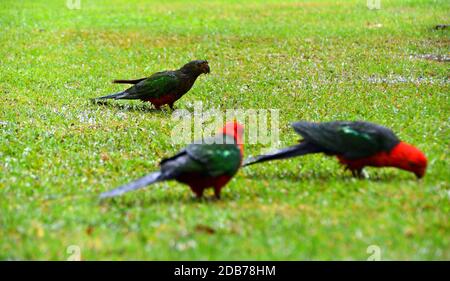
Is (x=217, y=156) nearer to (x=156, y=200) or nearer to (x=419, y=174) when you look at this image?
(x=156, y=200)

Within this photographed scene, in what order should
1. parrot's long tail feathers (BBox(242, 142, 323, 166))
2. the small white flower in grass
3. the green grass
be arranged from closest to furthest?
1. the green grass
2. parrot's long tail feathers (BBox(242, 142, 323, 166))
3. the small white flower in grass

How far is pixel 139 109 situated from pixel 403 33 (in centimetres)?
1437

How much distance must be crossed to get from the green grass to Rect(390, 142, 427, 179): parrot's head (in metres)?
0.23

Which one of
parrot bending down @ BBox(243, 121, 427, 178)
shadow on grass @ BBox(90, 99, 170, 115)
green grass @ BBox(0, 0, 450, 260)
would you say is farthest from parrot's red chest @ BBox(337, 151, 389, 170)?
shadow on grass @ BBox(90, 99, 170, 115)

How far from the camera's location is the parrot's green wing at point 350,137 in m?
8.87

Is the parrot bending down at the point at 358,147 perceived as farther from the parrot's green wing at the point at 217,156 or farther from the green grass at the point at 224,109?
the parrot's green wing at the point at 217,156

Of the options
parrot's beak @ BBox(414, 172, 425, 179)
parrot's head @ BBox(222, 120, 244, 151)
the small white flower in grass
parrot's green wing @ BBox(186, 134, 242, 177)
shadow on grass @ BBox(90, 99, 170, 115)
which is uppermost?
parrot's head @ BBox(222, 120, 244, 151)

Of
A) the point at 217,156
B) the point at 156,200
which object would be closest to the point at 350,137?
the point at 217,156

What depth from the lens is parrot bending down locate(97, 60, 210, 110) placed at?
14984 millimetres

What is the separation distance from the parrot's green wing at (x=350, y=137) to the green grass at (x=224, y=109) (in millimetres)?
451

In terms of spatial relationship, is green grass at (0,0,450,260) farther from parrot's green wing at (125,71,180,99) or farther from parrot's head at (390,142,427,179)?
parrot's green wing at (125,71,180,99)

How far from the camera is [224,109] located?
15203 mm

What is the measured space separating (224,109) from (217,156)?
7.05 m

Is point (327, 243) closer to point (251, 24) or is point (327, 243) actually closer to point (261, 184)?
point (261, 184)
